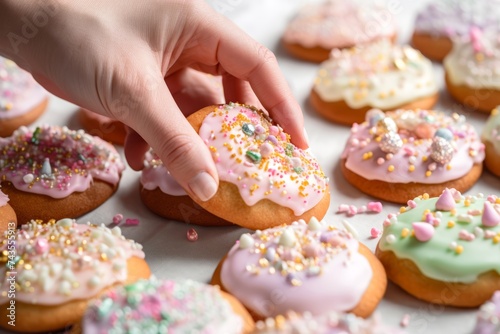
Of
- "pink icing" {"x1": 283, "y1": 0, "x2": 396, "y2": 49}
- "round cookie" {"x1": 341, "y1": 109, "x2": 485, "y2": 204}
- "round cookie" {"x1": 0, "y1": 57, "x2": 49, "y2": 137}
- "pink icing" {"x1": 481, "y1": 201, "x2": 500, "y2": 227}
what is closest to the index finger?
"round cookie" {"x1": 341, "y1": 109, "x2": 485, "y2": 204}

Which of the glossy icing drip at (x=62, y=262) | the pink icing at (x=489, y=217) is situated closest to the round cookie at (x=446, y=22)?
the pink icing at (x=489, y=217)

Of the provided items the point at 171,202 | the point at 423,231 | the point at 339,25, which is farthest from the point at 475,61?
the point at 171,202

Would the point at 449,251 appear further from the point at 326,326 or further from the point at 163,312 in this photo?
the point at 163,312

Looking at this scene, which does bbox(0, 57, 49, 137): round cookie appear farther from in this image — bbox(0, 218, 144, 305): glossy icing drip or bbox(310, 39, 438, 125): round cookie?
bbox(310, 39, 438, 125): round cookie

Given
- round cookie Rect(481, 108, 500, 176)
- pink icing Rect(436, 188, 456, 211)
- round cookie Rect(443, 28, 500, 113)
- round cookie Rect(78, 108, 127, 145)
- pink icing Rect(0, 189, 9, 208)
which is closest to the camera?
pink icing Rect(436, 188, 456, 211)

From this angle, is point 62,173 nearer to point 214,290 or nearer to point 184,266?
point 184,266

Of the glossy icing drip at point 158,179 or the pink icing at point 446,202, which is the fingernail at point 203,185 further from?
the pink icing at point 446,202

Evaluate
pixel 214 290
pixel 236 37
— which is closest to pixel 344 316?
pixel 214 290
